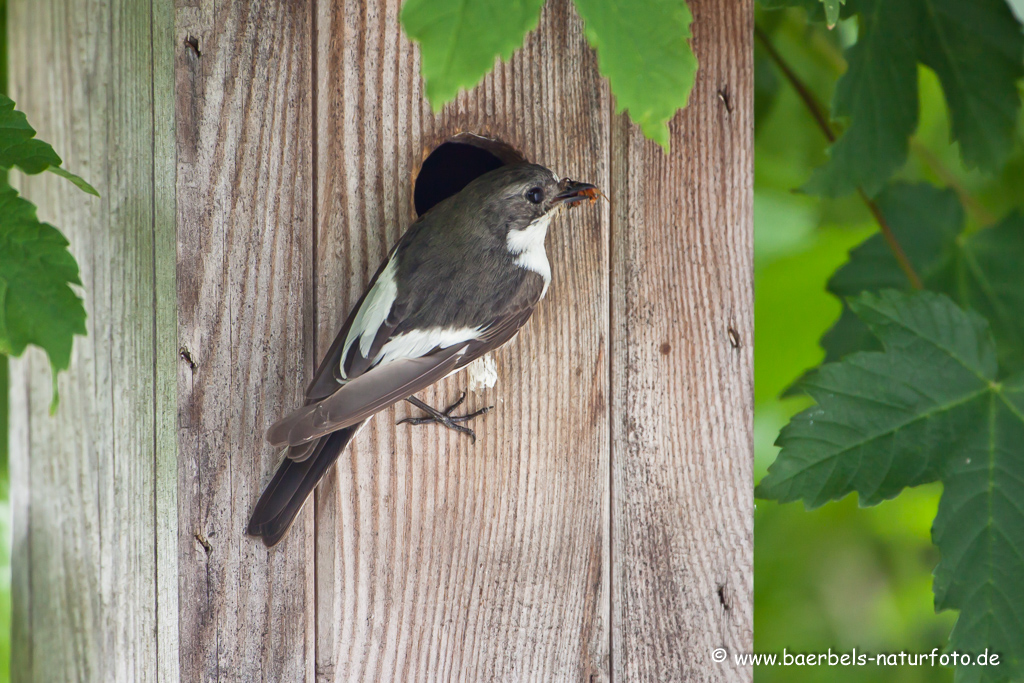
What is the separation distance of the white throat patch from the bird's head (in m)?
0.02

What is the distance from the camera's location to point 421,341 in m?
1.64

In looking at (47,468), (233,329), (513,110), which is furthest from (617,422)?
(47,468)

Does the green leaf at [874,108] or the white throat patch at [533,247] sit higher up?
the green leaf at [874,108]

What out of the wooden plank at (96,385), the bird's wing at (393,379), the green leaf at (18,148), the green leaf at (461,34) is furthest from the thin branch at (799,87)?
the green leaf at (18,148)

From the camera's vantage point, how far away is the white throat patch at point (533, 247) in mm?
1754

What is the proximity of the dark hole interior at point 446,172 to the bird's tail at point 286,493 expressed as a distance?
2.77ft

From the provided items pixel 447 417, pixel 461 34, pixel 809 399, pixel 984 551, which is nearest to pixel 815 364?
pixel 809 399

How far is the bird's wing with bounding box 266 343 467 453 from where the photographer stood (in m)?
1.41

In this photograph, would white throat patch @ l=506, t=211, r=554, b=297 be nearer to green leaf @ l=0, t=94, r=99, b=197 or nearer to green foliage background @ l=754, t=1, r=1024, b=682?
green leaf @ l=0, t=94, r=99, b=197

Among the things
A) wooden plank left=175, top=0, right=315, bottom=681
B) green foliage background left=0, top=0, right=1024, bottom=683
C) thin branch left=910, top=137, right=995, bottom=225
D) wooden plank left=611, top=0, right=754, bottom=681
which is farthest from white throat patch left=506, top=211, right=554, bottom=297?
thin branch left=910, top=137, right=995, bottom=225

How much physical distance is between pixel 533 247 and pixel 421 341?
32 centimetres

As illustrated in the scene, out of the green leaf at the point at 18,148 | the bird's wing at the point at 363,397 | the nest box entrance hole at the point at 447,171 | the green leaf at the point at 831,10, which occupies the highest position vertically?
the nest box entrance hole at the point at 447,171

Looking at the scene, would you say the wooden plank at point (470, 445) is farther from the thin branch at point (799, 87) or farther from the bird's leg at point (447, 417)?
the thin branch at point (799, 87)

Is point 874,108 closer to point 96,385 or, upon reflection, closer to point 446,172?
point 446,172
